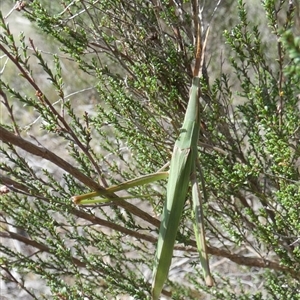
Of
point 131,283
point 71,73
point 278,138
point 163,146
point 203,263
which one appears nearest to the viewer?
point 278,138

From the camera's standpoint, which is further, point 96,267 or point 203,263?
point 96,267

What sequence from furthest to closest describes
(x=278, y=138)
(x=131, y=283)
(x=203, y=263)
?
(x=131, y=283) → (x=203, y=263) → (x=278, y=138)

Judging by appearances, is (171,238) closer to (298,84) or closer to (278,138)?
Result: (278,138)

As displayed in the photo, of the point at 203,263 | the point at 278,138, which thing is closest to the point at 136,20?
the point at 278,138

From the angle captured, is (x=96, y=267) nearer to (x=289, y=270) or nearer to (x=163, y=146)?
(x=163, y=146)

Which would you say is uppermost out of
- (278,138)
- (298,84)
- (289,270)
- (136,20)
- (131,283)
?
(136,20)

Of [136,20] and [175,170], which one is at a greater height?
[136,20]
